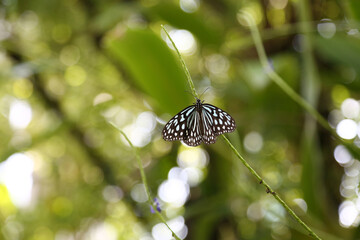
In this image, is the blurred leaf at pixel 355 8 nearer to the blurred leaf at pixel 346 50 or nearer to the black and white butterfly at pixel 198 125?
the blurred leaf at pixel 346 50

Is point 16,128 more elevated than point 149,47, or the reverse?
point 16,128

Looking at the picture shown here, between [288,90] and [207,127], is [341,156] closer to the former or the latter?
[288,90]

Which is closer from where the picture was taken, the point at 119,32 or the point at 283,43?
the point at 119,32

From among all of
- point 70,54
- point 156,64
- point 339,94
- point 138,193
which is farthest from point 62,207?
point 339,94

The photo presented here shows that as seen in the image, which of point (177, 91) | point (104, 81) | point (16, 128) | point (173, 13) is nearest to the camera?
point (177, 91)

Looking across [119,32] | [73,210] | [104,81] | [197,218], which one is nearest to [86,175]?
[73,210]

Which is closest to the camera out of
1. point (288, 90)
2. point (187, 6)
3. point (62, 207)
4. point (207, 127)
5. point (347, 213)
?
point (207, 127)

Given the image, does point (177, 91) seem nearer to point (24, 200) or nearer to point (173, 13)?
point (173, 13)

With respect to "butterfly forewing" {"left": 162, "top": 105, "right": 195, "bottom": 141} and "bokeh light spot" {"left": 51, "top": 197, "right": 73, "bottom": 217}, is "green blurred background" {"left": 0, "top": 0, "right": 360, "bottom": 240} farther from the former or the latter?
"butterfly forewing" {"left": 162, "top": 105, "right": 195, "bottom": 141}
